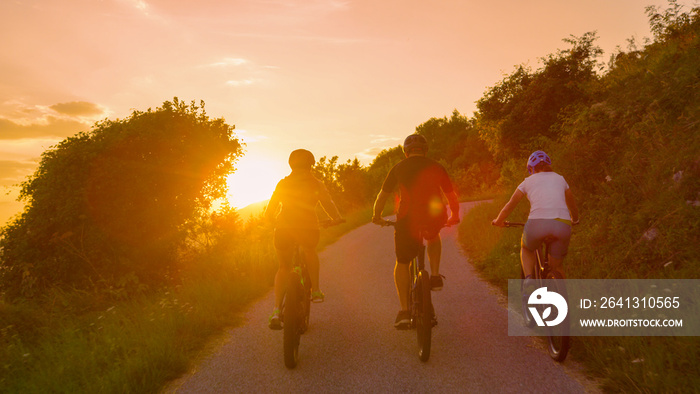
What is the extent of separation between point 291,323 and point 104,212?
54.6 ft

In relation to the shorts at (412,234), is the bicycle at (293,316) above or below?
below

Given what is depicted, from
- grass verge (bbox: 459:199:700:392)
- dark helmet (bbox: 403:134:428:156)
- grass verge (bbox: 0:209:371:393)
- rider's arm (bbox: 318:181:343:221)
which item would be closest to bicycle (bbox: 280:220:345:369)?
rider's arm (bbox: 318:181:343:221)

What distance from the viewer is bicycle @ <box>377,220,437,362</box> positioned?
4.21 meters

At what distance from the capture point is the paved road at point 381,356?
12.5 feet

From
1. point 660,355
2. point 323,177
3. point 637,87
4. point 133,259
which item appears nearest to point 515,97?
point 637,87

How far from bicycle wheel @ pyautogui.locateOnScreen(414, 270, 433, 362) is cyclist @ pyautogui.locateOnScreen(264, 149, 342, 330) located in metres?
1.27

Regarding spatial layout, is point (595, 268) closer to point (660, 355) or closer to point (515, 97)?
point (660, 355)

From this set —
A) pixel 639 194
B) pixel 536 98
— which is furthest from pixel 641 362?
pixel 536 98

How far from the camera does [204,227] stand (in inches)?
781

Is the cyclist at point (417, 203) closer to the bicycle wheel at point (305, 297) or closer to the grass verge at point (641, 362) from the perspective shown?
the bicycle wheel at point (305, 297)

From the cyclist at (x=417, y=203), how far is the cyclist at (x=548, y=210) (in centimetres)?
70

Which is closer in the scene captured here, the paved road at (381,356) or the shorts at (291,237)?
the paved road at (381,356)

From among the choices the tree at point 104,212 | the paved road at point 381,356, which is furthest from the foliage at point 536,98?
the tree at point 104,212

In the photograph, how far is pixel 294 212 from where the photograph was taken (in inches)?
190
